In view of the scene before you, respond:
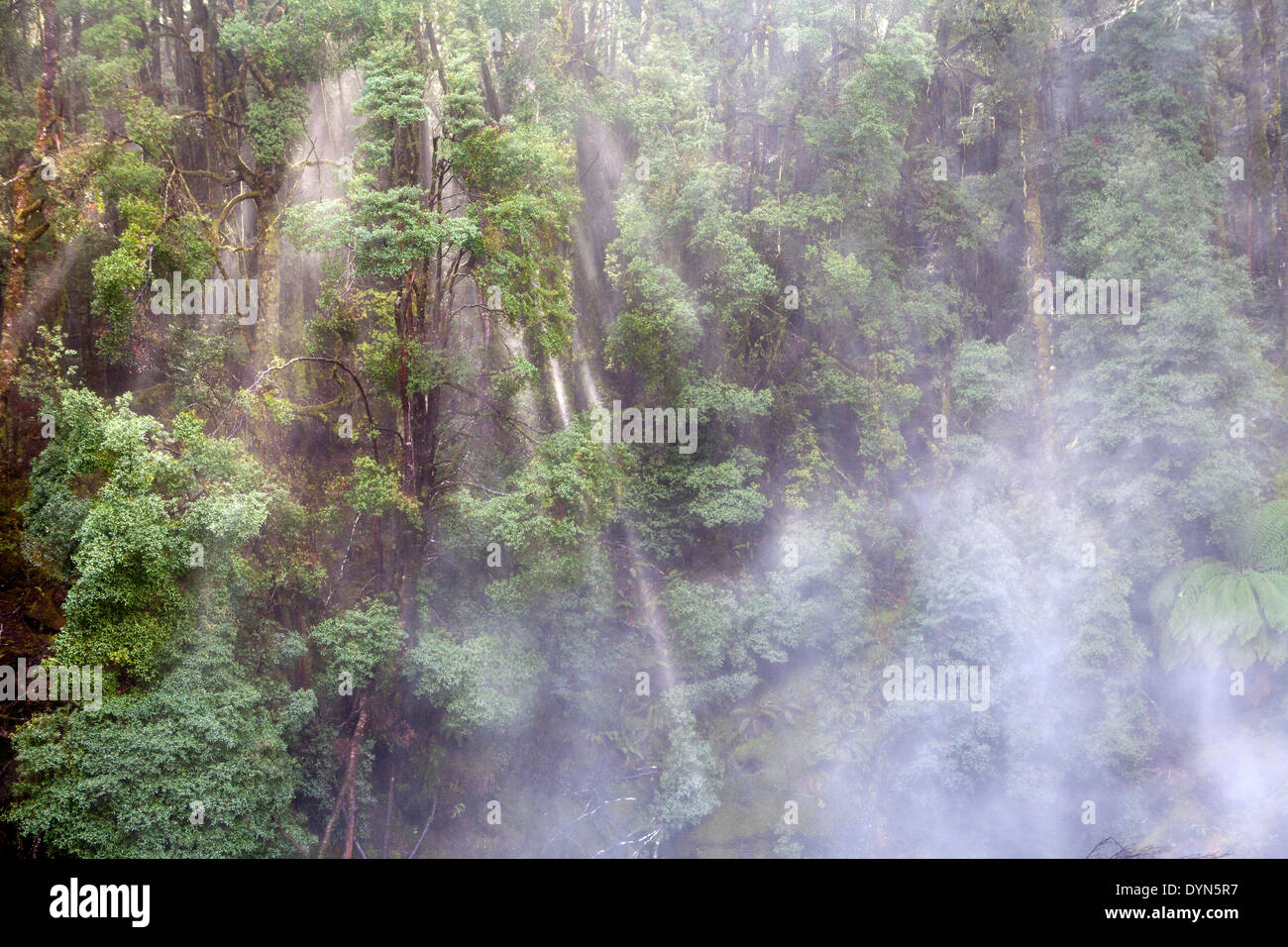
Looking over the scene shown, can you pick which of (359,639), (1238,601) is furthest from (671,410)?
(1238,601)

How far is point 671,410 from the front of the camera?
13.1 m

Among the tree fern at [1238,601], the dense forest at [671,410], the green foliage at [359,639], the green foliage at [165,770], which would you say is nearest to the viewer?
the green foliage at [165,770]

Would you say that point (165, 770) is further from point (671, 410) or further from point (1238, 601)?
point (1238, 601)

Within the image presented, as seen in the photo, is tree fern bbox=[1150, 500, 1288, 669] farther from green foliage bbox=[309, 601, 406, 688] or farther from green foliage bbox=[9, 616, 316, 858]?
green foliage bbox=[9, 616, 316, 858]

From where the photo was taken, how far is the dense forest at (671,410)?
9930 mm

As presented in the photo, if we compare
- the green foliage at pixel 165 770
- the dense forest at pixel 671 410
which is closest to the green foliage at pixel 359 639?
the dense forest at pixel 671 410

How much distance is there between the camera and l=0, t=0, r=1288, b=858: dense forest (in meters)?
9.93

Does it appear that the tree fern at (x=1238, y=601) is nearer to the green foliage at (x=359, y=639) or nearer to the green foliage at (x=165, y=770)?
the green foliage at (x=359, y=639)

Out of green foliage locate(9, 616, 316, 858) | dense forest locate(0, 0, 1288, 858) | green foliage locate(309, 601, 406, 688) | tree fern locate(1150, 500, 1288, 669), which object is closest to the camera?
green foliage locate(9, 616, 316, 858)

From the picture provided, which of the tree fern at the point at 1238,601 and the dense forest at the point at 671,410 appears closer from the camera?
the dense forest at the point at 671,410

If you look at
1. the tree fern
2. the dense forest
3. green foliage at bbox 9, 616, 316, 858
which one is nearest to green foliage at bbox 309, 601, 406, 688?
the dense forest

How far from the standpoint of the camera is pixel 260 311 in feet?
39.1

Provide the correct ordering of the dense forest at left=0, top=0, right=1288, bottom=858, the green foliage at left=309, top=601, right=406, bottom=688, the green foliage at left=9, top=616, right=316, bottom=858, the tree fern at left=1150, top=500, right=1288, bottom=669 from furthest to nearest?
1. the tree fern at left=1150, top=500, right=1288, bottom=669
2. the green foliage at left=309, top=601, right=406, bottom=688
3. the dense forest at left=0, top=0, right=1288, bottom=858
4. the green foliage at left=9, top=616, right=316, bottom=858

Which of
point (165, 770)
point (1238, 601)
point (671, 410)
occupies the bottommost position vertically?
point (165, 770)
